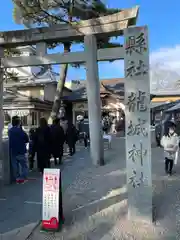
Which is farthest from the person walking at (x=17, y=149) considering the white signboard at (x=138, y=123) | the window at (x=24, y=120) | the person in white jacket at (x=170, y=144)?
the window at (x=24, y=120)

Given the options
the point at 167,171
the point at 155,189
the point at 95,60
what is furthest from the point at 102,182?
the point at 95,60

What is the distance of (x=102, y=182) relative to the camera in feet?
22.8

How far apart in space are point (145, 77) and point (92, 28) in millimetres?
4911

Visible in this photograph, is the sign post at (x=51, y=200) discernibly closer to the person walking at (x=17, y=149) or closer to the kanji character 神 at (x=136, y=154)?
the kanji character 神 at (x=136, y=154)

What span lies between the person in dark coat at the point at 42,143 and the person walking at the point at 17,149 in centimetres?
81

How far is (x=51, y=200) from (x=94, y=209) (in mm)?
1201

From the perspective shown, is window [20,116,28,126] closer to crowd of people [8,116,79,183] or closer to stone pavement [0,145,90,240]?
crowd of people [8,116,79,183]

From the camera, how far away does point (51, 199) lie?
4.22 meters

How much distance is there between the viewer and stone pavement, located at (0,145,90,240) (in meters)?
4.27

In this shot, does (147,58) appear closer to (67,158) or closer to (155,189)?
(155,189)

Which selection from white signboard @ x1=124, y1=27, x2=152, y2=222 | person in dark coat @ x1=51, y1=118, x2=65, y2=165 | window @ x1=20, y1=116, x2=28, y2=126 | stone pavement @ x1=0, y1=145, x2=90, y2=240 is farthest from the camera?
window @ x1=20, y1=116, x2=28, y2=126

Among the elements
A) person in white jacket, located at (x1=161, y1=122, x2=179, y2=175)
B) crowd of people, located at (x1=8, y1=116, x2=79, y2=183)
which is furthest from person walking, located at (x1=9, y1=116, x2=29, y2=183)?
person in white jacket, located at (x1=161, y1=122, x2=179, y2=175)

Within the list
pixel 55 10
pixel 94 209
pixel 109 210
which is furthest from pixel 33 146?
pixel 55 10

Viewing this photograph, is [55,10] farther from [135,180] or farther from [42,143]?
[135,180]
